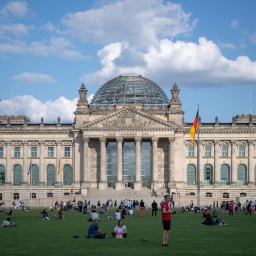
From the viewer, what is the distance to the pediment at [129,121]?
394 feet

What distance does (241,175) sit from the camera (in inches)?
4899

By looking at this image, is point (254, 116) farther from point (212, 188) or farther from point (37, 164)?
point (37, 164)

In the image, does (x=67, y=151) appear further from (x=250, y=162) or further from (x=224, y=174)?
(x=250, y=162)

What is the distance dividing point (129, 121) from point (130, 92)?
15.9 m

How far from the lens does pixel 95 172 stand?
406 feet

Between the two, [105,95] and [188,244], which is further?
[105,95]

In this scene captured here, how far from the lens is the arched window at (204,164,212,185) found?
125m

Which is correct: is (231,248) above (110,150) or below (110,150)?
below

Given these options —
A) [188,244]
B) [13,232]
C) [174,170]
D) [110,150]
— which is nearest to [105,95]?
[110,150]

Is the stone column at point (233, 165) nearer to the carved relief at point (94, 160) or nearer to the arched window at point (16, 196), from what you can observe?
the carved relief at point (94, 160)

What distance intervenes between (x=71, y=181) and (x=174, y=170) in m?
20.1

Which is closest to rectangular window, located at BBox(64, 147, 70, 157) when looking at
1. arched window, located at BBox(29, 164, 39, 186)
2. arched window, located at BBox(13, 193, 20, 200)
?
arched window, located at BBox(29, 164, 39, 186)

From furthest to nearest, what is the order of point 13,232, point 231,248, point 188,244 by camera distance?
1. point 13,232
2. point 188,244
3. point 231,248

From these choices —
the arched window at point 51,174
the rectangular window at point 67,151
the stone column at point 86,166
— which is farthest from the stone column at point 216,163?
the arched window at point 51,174
